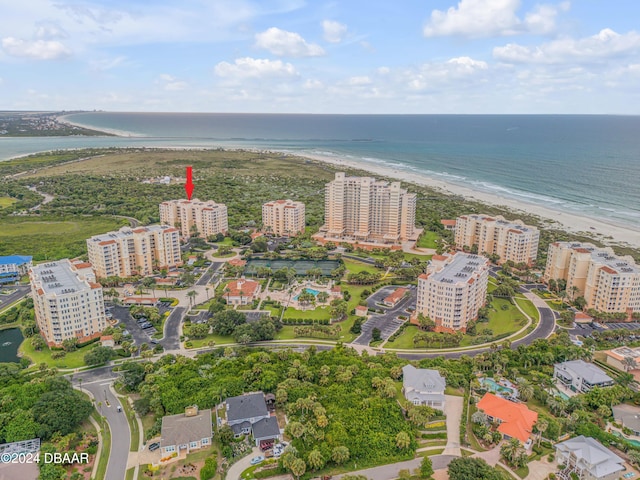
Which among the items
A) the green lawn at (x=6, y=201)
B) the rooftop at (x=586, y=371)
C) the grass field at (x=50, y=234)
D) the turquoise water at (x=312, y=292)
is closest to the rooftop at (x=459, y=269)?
the rooftop at (x=586, y=371)

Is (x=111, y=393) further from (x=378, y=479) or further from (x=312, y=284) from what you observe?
(x=312, y=284)

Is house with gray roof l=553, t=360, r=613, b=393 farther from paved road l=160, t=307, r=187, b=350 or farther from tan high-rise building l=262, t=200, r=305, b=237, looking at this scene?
tan high-rise building l=262, t=200, r=305, b=237

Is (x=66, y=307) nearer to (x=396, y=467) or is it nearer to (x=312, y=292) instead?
(x=312, y=292)

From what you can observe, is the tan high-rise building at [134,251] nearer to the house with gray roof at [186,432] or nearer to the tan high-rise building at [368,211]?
the tan high-rise building at [368,211]

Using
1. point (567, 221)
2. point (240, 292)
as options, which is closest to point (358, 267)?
point (240, 292)

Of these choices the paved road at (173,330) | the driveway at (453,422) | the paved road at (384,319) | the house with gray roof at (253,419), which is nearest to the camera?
Result: the driveway at (453,422)

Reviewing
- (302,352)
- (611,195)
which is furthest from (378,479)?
(611,195)

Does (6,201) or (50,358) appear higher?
(6,201)
